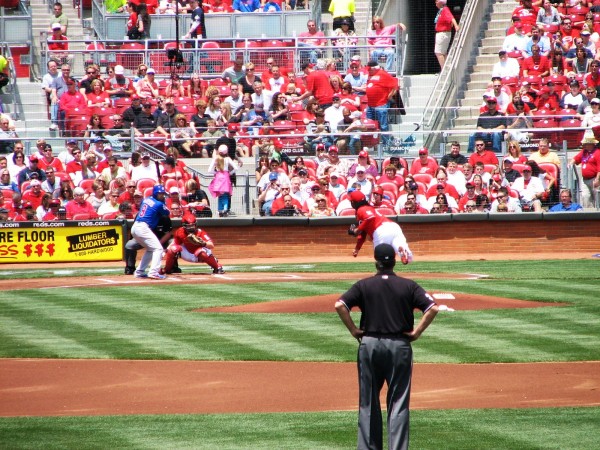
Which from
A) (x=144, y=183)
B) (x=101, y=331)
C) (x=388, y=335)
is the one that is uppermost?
(x=144, y=183)

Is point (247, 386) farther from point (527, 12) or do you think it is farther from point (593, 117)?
point (527, 12)

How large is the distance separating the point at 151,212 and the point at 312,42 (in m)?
10.00

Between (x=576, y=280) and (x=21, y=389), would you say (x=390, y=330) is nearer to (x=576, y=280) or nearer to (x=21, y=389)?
(x=21, y=389)

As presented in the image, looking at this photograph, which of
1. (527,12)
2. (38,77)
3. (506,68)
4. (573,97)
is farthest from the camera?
(38,77)

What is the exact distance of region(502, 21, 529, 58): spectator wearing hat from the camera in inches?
984

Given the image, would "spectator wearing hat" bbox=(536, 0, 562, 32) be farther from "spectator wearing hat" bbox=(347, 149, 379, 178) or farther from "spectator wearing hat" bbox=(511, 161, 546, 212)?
"spectator wearing hat" bbox=(347, 149, 379, 178)

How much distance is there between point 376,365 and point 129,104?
18.3 m

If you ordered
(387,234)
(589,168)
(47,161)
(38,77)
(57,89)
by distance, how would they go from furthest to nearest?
(38,77), (57,89), (47,161), (589,168), (387,234)

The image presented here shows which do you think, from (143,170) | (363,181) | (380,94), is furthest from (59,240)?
(380,94)

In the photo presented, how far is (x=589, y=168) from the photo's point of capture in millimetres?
A: 20906

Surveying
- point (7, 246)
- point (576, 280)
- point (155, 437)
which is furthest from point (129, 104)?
point (155, 437)

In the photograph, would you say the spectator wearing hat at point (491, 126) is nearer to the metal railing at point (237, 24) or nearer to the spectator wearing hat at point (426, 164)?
the spectator wearing hat at point (426, 164)

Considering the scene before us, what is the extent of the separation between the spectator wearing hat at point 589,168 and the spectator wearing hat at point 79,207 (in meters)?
9.64

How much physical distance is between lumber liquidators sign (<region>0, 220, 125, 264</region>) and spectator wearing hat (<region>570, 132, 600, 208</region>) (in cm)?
918
